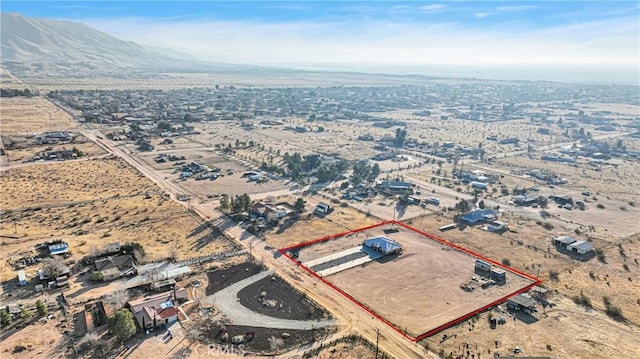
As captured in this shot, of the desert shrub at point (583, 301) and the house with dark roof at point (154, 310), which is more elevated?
the house with dark roof at point (154, 310)

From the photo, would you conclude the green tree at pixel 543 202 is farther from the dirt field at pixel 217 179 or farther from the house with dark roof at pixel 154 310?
the house with dark roof at pixel 154 310

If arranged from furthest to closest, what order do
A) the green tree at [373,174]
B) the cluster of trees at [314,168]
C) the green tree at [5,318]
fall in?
the green tree at [373,174]
the cluster of trees at [314,168]
the green tree at [5,318]

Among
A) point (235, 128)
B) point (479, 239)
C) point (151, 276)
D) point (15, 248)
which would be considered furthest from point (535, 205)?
point (235, 128)

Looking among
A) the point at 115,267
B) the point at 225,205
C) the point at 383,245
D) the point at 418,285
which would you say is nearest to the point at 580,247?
the point at 418,285

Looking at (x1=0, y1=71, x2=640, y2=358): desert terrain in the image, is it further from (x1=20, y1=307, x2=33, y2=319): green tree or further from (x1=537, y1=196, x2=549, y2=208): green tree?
(x1=20, y1=307, x2=33, y2=319): green tree

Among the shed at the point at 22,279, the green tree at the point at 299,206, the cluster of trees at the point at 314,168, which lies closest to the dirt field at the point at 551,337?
the green tree at the point at 299,206

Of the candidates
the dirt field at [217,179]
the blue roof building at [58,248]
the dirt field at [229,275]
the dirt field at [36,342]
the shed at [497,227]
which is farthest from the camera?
the dirt field at [217,179]
